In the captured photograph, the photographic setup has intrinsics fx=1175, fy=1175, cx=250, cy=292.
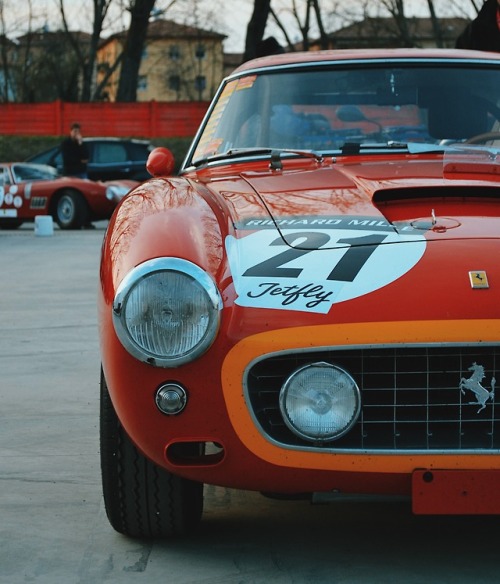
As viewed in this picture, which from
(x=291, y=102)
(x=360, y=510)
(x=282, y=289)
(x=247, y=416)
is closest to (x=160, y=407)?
(x=247, y=416)

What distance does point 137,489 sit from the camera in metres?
3.09

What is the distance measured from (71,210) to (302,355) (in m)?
14.6

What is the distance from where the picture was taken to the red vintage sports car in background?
2.72 meters

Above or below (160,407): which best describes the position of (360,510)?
below

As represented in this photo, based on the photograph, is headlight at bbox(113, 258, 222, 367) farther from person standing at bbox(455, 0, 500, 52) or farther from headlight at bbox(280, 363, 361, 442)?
person standing at bbox(455, 0, 500, 52)

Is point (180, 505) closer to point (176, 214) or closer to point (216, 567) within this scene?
point (216, 567)

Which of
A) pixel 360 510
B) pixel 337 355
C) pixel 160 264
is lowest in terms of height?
pixel 360 510

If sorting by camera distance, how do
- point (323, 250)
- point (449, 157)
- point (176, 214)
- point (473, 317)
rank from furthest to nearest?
point (449, 157) < point (176, 214) < point (323, 250) < point (473, 317)

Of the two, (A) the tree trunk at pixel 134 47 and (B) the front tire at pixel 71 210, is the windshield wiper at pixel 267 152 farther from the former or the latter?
(A) the tree trunk at pixel 134 47

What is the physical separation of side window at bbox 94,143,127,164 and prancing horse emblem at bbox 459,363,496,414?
1868cm

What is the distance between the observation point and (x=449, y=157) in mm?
3869

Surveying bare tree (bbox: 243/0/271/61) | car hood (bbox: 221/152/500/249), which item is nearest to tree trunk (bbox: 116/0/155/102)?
bare tree (bbox: 243/0/271/61)

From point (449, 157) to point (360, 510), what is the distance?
1.20 metres

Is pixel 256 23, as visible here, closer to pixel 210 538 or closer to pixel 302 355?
pixel 210 538
